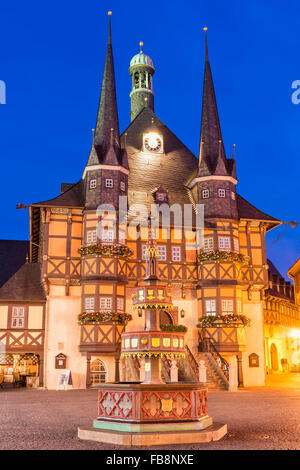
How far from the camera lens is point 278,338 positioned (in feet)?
170

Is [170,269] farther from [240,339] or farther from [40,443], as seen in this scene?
[40,443]

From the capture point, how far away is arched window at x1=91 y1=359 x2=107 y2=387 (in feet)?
103

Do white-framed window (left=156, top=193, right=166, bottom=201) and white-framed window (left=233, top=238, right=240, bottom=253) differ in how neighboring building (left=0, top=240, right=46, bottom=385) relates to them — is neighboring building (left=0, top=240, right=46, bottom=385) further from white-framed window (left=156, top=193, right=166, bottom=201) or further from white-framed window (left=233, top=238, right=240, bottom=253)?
white-framed window (left=233, top=238, right=240, bottom=253)

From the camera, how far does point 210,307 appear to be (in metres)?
32.3

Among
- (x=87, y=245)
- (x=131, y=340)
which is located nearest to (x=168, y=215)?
(x=87, y=245)

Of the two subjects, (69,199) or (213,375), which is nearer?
(213,375)

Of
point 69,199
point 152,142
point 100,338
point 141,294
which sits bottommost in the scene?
point 100,338

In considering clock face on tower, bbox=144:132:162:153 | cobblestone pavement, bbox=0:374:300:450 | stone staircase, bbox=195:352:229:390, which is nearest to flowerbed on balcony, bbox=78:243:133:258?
stone staircase, bbox=195:352:229:390

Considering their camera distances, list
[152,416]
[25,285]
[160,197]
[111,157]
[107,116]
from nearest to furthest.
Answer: [152,416], [111,157], [25,285], [107,116], [160,197]

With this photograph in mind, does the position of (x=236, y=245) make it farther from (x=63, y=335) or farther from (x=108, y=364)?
(x=63, y=335)

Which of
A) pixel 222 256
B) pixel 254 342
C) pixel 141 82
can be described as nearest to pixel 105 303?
pixel 222 256

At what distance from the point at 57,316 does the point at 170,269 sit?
758 centimetres

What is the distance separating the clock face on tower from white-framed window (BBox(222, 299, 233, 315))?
1231 centimetres

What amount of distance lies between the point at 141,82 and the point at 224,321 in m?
25.8
